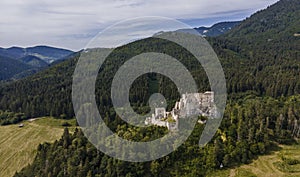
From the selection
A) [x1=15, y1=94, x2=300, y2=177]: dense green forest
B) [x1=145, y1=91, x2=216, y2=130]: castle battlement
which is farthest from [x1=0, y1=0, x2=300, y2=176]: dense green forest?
[x1=145, y1=91, x2=216, y2=130]: castle battlement

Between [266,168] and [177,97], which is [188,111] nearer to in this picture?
[266,168]

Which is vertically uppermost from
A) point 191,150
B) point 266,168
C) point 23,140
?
point 191,150

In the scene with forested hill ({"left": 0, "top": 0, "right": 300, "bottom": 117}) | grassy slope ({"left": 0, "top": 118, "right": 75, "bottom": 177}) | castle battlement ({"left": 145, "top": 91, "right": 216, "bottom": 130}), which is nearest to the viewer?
castle battlement ({"left": 145, "top": 91, "right": 216, "bottom": 130})

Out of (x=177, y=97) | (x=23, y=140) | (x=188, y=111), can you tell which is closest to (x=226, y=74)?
(x=177, y=97)

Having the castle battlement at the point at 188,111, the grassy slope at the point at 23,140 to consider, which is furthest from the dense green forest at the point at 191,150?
the grassy slope at the point at 23,140

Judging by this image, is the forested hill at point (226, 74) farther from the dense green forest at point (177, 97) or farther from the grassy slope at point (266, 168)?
the grassy slope at point (266, 168)

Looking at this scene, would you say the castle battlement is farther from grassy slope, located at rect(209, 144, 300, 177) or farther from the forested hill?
the forested hill
